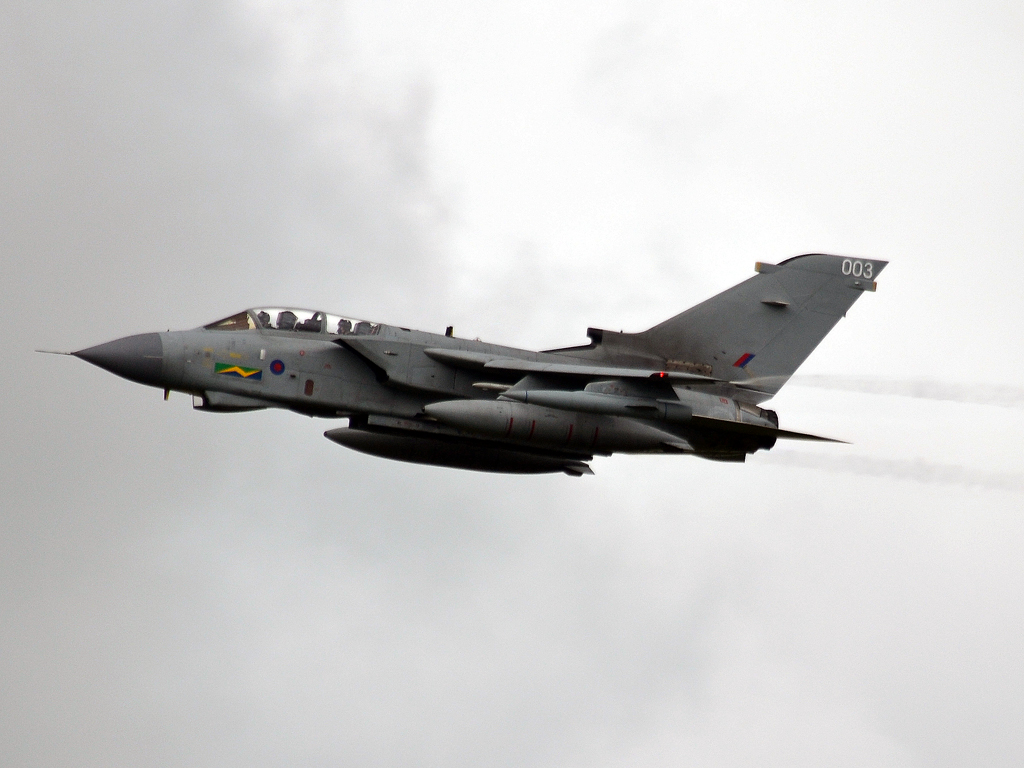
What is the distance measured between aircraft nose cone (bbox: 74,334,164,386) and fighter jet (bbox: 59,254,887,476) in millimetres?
19

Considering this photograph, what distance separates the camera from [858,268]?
25.5 m

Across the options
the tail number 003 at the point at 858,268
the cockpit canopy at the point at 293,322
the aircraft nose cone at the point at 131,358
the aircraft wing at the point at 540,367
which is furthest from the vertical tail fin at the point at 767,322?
the aircraft nose cone at the point at 131,358

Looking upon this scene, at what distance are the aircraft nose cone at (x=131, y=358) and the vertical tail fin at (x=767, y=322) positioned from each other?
8.22 m

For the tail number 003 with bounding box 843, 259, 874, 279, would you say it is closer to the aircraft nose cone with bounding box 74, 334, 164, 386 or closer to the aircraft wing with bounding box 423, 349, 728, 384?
the aircraft wing with bounding box 423, 349, 728, 384

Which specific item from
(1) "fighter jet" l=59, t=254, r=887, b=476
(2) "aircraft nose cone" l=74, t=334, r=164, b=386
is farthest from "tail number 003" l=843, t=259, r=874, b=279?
(2) "aircraft nose cone" l=74, t=334, r=164, b=386

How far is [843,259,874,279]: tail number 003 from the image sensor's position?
25.5 metres

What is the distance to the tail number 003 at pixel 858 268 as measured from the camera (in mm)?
25484

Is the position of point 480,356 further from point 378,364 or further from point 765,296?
point 765,296

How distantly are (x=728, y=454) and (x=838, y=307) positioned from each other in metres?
4.04

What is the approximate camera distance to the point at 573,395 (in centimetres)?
2131

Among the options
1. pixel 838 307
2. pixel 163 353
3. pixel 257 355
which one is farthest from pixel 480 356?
pixel 838 307

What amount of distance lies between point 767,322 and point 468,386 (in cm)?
603

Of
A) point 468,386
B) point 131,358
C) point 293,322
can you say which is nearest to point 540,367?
point 468,386

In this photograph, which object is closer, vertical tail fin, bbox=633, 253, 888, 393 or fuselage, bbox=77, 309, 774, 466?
fuselage, bbox=77, 309, 774, 466
